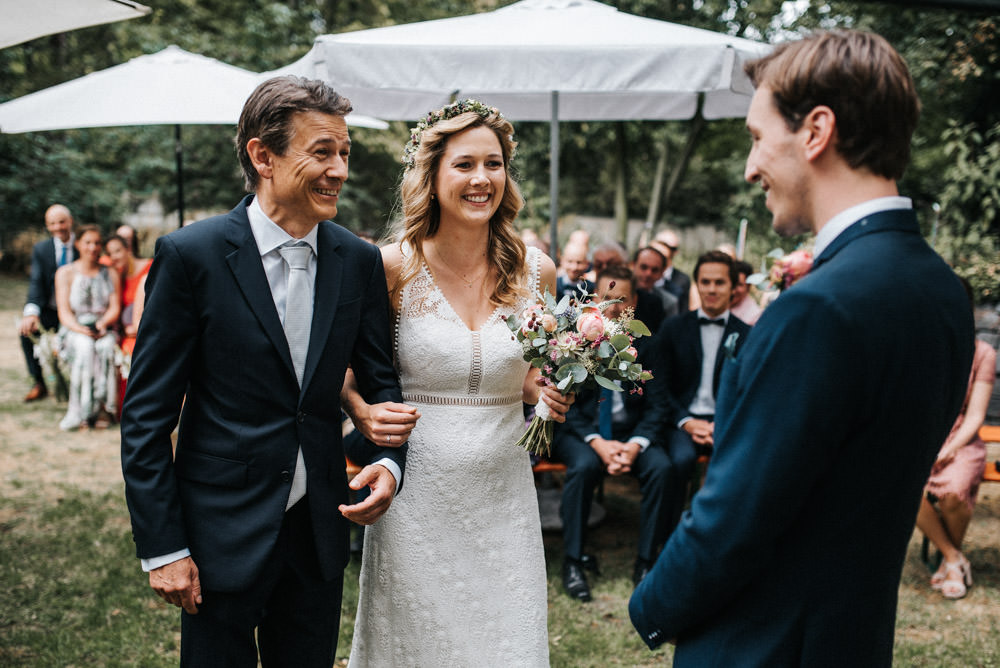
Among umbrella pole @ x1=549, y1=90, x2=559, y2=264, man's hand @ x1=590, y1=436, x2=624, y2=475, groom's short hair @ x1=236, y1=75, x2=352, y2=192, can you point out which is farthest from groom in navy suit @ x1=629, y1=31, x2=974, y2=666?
umbrella pole @ x1=549, y1=90, x2=559, y2=264

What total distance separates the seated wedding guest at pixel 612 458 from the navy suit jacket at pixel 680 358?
0.38 ft

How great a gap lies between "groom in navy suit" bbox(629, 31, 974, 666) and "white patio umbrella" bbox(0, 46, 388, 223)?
21.0 feet

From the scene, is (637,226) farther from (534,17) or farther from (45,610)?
(45,610)

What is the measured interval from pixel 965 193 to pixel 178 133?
391 inches

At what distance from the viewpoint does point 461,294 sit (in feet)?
10.2

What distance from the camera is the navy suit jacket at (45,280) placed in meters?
9.30

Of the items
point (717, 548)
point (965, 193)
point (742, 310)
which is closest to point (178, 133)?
point (742, 310)

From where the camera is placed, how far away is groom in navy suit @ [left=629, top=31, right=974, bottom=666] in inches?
51.6

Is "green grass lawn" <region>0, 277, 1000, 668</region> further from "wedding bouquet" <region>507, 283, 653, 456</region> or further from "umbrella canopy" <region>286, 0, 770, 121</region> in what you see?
"umbrella canopy" <region>286, 0, 770, 121</region>

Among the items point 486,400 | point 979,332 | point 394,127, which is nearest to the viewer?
point 486,400

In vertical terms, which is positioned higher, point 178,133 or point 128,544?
point 178,133

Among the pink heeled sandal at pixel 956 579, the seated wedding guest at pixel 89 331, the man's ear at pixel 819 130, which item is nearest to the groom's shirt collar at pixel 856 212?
the man's ear at pixel 819 130

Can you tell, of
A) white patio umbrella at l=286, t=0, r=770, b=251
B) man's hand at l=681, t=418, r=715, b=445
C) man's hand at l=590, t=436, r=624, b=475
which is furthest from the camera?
man's hand at l=681, t=418, r=715, b=445

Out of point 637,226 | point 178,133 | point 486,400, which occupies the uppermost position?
point 178,133
